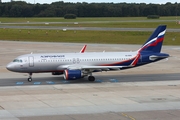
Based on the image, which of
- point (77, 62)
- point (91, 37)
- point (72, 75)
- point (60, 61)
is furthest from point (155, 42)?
point (91, 37)

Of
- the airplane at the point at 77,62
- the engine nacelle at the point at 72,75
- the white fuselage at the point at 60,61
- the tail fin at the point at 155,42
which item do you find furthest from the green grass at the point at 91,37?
the engine nacelle at the point at 72,75

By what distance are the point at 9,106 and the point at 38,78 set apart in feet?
48.4

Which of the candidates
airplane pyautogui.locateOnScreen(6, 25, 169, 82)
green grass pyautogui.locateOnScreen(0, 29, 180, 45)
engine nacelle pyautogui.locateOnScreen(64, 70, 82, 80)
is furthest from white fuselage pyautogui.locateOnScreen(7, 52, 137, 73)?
green grass pyautogui.locateOnScreen(0, 29, 180, 45)

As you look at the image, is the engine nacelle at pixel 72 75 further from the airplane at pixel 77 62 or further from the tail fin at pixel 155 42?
the tail fin at pixel 155 42

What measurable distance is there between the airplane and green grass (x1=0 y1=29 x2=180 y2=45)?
4125 centimetres

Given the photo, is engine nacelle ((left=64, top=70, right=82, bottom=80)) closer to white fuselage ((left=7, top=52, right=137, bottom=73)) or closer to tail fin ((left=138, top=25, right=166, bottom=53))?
→ white fuselage ((left=7, top=52, right=137, bottom=73))

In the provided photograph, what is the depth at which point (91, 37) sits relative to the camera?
315 feet

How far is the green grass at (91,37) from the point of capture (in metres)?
89.0

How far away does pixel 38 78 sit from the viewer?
150 ft

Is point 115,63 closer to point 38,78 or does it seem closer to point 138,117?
point 38,78

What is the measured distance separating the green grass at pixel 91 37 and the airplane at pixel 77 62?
135ft

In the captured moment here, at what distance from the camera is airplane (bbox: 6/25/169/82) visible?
4275 centimetres

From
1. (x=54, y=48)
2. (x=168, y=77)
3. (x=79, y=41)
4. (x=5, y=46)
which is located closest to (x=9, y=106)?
(x=168, y=77)

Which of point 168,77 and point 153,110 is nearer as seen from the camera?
point 153,110
